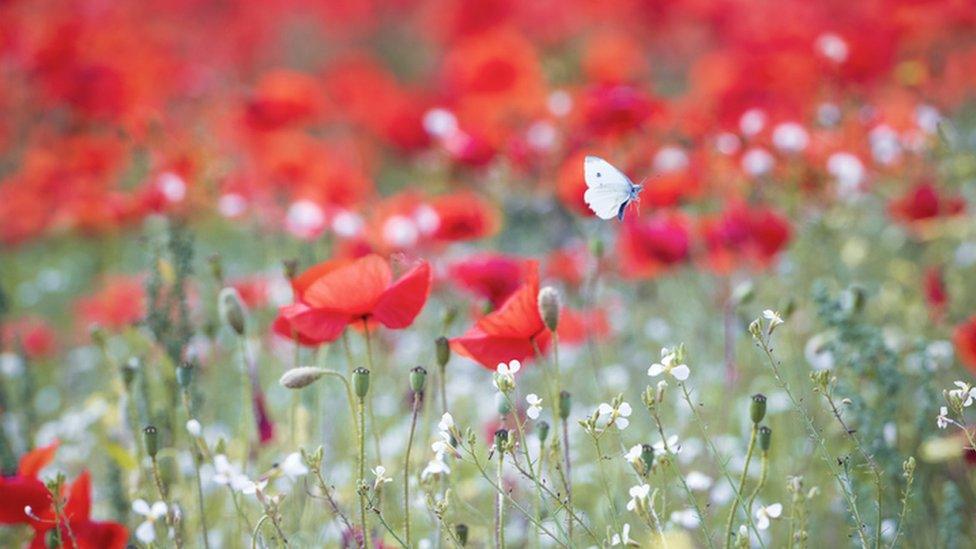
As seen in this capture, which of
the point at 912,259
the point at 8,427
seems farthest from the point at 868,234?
the point at 8,427

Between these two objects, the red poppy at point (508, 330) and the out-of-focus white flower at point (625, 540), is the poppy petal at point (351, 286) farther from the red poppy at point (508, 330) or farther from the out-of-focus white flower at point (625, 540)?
the out-of-focus white flower at point (625, 540)

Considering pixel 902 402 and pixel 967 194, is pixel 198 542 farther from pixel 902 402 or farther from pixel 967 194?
pixel 967 194

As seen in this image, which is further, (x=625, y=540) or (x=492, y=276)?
(x=492, y=276)

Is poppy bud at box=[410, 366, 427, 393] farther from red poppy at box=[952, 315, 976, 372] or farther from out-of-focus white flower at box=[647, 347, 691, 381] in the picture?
red poppy at box=[952, 315, 976, 372]

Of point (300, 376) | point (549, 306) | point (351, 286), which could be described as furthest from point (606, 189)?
point (300, 376)

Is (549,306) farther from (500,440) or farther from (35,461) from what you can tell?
(35,461)

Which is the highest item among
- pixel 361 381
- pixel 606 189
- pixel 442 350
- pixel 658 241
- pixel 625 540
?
pixel 658 241

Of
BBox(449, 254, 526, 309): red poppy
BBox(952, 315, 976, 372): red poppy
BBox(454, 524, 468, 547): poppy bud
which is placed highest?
BBox(449, 254, 526, 309): red poppy

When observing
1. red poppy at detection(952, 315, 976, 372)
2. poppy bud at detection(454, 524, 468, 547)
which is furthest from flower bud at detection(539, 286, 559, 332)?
red poppy at detection(952, 315, 976, 372)
